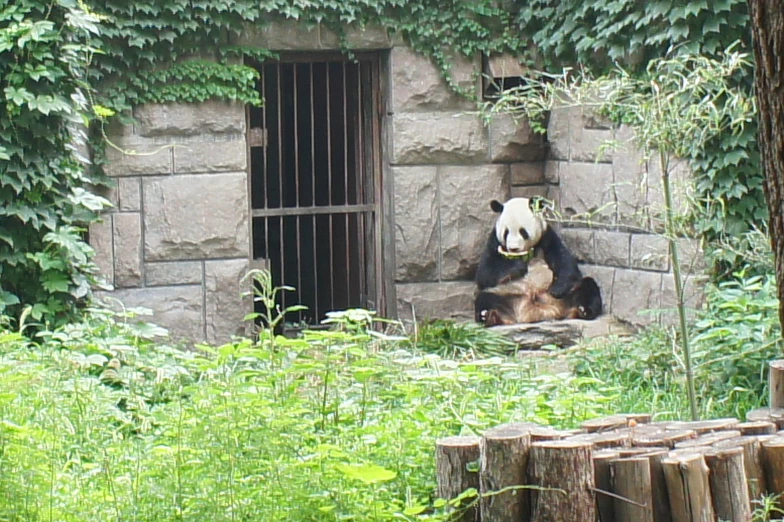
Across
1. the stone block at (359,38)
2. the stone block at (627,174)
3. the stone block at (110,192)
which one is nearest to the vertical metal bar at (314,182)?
the stone block at (359,38)

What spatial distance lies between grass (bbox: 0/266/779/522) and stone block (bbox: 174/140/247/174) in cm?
130

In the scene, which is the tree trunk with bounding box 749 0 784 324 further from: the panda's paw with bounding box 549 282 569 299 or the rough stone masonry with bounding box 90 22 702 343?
the panda's paw with bounding box 549 282 569 299

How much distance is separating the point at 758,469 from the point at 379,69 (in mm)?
5005

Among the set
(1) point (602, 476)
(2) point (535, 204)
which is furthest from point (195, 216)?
(1) point (602, 476)

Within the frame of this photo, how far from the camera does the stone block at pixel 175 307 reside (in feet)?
24.8

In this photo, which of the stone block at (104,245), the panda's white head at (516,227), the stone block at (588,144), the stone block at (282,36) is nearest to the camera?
the stone block at (104,245)

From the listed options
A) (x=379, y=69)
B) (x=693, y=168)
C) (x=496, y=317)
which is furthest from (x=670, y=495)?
(x=379, y=69)

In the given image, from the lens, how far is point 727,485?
3473 millimetres

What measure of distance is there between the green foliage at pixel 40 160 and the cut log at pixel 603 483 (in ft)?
12.2

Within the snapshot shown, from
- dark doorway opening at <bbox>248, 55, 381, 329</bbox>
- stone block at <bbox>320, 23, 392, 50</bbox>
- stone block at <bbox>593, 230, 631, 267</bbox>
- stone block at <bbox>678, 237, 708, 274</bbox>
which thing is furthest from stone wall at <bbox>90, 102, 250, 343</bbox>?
stone block at <bbox>678, 237, 708, 274</bbox>

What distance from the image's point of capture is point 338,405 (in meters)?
4.50

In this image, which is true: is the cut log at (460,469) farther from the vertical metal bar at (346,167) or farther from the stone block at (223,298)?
the vertical metal bar at (346,167)

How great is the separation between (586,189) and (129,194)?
2.87m

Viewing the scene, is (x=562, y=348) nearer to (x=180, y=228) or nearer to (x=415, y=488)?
(x=180, y=228)
